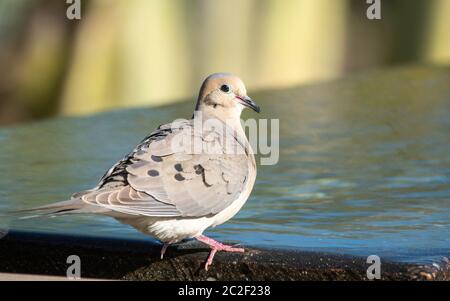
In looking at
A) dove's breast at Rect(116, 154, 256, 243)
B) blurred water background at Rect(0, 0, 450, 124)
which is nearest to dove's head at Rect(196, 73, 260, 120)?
dove's breast at Rect(116, 154, 256, 243)

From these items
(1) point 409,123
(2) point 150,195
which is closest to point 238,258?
(2) point 150,195

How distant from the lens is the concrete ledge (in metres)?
3.94

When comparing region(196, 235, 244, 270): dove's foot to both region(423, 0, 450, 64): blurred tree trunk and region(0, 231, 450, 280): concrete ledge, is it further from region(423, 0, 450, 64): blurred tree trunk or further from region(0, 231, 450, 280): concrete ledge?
region(423, 0, 450, 64): blurred tree trunk

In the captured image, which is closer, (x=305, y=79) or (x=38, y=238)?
(x=38, y=238)

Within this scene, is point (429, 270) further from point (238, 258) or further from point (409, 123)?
point (409, 123)

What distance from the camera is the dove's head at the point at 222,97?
4.95m

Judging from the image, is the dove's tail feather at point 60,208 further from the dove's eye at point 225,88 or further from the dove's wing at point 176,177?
the dove's eye at point 225,88

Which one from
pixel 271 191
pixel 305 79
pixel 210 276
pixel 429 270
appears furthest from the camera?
pixel 305 79

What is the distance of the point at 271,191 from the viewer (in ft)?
17.6

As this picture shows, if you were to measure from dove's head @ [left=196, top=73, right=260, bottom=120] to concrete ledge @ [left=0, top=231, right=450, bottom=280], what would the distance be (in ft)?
2.47

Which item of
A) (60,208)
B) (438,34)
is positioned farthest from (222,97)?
(438,34)

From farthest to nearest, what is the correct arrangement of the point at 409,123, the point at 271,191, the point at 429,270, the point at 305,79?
the point at 305,79 < the point at 409,123 < the point at 271,191 < the point at 429,270

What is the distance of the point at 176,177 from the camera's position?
4352 millimetres

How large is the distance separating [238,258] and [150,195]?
1.33ft
